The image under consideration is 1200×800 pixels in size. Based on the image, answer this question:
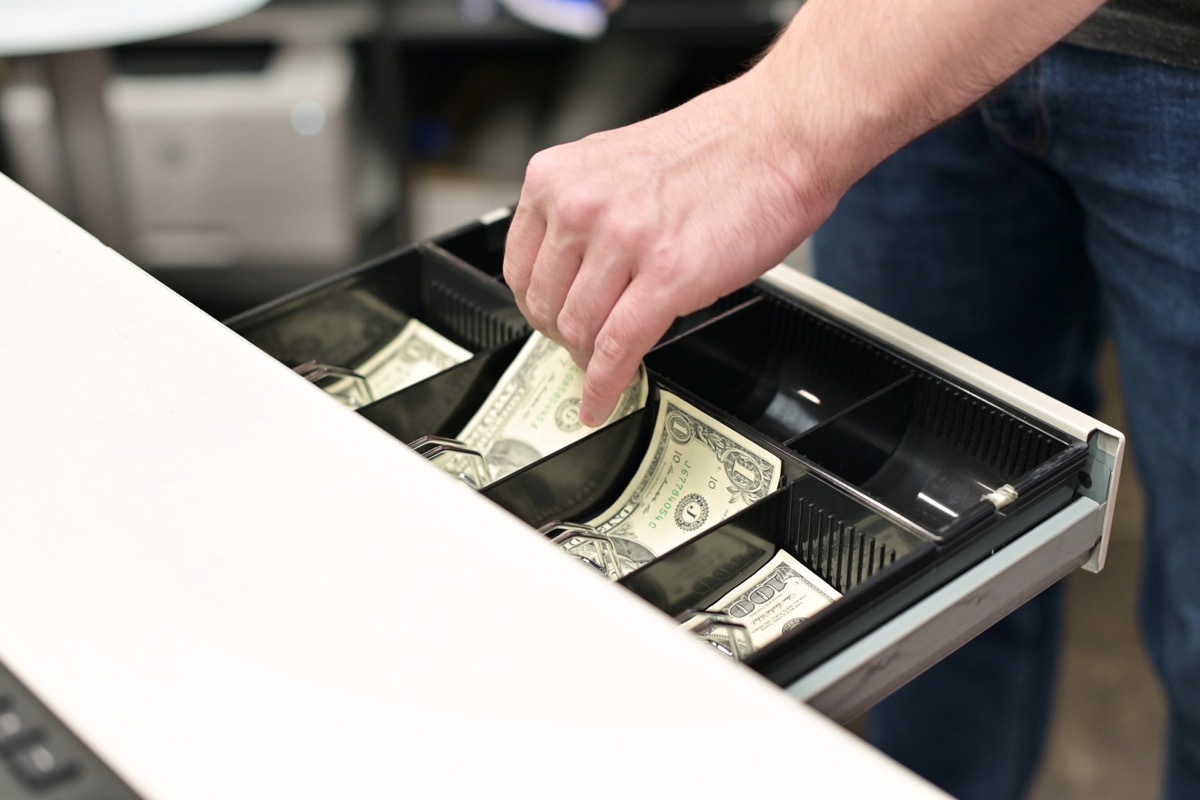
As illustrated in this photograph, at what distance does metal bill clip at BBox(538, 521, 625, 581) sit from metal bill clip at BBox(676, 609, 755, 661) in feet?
0.24

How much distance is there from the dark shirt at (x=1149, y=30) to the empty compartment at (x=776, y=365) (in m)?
0.22

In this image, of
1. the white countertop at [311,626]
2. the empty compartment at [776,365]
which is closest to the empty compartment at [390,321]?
the empty compartment at [776,365]

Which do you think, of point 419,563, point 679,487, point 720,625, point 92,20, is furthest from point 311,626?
point 92,20

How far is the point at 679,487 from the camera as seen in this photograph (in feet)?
2.10

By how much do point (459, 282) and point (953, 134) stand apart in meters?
0.33

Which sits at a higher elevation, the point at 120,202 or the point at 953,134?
the point at 953,134

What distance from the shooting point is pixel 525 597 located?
40cm

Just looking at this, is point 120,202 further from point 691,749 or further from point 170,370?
point 691,749

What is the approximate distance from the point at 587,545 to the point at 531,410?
102 millimetres

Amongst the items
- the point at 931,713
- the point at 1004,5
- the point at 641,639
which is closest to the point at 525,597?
the point at 641,639

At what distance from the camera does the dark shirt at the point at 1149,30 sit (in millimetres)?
640

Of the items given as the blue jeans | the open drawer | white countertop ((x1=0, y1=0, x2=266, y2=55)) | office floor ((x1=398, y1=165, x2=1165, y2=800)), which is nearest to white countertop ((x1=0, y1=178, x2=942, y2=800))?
the open drawer

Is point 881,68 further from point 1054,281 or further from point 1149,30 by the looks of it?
point 1054,281

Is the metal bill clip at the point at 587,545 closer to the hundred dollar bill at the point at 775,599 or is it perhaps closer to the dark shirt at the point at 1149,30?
the hundred dollar bill at the point at 775,599
